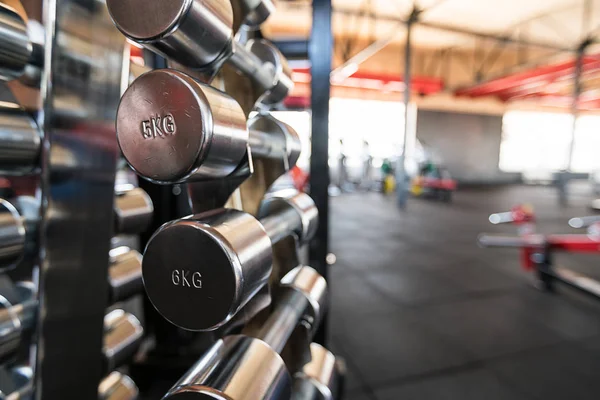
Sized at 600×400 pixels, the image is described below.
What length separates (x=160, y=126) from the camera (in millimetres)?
224

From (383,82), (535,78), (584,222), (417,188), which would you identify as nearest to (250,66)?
(584,222)

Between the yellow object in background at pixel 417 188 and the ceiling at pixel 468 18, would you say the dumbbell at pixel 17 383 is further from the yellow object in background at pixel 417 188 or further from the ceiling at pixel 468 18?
the yellow object in background at pixel 417 188

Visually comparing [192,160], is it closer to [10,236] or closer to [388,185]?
[10,236]

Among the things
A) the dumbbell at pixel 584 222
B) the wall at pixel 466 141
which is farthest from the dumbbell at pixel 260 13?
the wall at pixel 466 141

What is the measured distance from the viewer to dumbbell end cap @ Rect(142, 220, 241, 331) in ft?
0.76

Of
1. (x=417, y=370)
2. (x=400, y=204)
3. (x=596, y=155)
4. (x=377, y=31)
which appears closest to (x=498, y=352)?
(x=417, y=370)

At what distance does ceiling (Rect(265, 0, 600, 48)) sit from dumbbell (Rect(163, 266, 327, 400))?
5410 mm

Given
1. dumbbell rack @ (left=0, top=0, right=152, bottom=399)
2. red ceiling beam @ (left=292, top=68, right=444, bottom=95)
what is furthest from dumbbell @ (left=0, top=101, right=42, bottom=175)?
red ceiling beam @ (left=292, top=68, right=444, bottom=95)

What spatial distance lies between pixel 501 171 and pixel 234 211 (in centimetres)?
1148

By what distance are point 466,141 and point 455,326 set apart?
9198 millimetres

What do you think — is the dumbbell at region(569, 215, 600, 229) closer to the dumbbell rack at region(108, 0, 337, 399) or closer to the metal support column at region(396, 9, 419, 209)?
the metal support column at region(396, 9, 419, 209)

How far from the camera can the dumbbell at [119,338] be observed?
0.48 m

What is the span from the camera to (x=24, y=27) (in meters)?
0.33

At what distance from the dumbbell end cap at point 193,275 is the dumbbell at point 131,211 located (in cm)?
30
